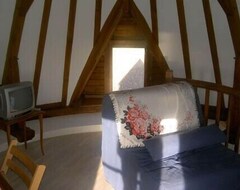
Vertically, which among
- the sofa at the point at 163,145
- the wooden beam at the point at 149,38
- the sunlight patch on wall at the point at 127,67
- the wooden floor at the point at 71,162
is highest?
the wooden beam at the point at 149,38

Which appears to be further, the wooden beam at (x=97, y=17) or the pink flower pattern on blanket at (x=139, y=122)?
the wooden beam at (x=97, y=17)

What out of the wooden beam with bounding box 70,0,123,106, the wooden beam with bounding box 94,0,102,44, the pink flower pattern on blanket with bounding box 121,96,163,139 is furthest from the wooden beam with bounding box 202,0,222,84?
the pink flower pattern on blanket with bounding box 121,96,163,139

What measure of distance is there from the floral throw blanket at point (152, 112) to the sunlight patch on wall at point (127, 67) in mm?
2087

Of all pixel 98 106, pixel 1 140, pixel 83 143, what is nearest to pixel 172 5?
pixel 98 106

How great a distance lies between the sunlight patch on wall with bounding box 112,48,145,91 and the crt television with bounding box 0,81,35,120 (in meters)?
1.81

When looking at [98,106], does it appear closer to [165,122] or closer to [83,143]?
[83,143]

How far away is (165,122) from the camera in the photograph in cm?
258

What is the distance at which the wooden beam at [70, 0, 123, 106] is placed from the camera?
13.8 feet

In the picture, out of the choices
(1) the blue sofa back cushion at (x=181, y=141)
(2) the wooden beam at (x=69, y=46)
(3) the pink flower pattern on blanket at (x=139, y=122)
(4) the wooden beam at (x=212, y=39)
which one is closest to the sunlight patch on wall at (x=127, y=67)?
(2) the wooden beam at (x=69, y=46)

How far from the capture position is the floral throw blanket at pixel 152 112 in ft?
8.09

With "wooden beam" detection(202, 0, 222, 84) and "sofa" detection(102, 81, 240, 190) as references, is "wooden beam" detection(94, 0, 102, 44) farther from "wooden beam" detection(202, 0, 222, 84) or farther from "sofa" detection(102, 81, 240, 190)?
"sofa" detection(102, 81, 240, 190)

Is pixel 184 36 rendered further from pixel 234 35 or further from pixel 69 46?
pixel 69 46

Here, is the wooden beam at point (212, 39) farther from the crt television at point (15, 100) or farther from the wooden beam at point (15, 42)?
the crt television at point (15, 100)

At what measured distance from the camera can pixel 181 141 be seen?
236 centimetres
